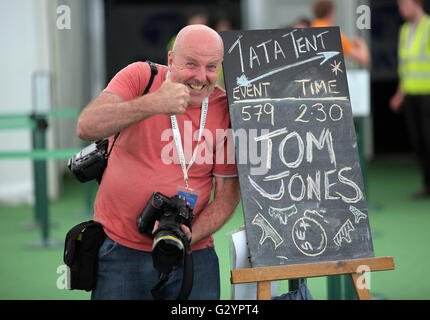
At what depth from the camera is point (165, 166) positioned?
2.42 m

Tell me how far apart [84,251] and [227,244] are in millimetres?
1984

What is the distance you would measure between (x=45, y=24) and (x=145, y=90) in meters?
5.19

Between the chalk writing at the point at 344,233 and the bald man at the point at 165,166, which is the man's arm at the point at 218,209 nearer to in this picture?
the bald man at the point at 165,166

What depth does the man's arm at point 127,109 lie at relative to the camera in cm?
218

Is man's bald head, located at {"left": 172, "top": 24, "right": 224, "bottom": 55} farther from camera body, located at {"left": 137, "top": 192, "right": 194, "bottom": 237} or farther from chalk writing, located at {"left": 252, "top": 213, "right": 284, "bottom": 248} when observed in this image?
chalk writing, located at {"left": 252, "top": 213, "right": 284, "bottom": 248}

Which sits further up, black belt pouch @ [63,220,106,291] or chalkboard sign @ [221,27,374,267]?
chalkboard sign @ [221,27,374,267]

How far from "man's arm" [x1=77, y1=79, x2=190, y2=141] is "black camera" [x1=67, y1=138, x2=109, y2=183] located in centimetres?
22

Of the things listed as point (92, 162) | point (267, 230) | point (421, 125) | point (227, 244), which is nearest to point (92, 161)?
point (92, 162)

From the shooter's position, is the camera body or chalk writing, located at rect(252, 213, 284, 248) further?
chalk writing, located at rect(252, 213, 284, 248)

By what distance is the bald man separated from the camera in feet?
7.58

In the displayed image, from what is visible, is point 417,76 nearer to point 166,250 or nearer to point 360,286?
point 360,286

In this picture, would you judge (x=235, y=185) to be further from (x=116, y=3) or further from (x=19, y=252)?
(x=116, y=3)

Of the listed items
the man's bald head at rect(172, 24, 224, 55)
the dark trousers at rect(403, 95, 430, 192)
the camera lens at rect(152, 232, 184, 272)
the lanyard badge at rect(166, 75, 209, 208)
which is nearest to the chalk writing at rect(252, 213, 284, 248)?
the lanyard badge at rect(166, 75, 209, 208)

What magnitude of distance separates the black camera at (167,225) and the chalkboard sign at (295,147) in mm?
294
